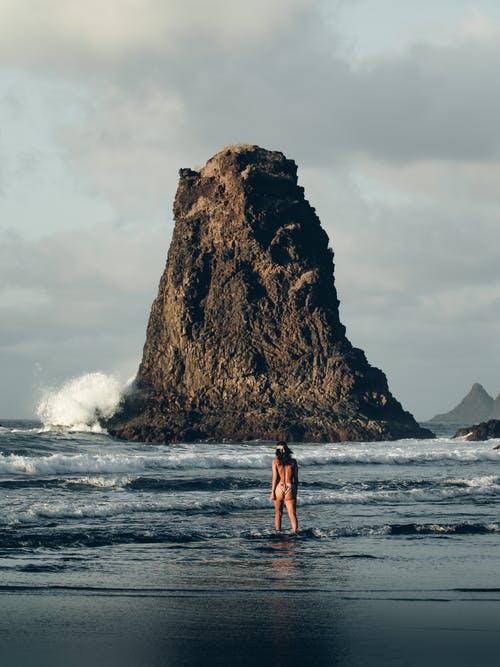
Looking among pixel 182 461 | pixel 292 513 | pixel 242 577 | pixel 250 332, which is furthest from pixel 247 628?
pixel 250 332

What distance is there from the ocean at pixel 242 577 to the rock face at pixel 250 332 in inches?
1752

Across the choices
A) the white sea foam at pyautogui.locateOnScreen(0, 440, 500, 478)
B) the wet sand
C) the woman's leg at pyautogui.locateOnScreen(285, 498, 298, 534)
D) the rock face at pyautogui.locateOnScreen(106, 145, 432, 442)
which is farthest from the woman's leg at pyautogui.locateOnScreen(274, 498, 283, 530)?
the rock face at pyautogui.locateOnScreen(106, 145, 432, 442)

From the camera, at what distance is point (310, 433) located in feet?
216

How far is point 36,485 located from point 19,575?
12996 mm

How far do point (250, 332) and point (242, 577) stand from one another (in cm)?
6253

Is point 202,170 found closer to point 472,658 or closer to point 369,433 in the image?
point 369,433

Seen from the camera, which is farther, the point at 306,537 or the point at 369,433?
the point at 369,433

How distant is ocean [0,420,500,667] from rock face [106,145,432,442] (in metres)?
44.5

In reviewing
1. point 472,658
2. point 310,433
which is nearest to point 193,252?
point 310,433

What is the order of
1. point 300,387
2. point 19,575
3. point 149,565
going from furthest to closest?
1. point 300,387
2. point 149,565
3. point 19,575

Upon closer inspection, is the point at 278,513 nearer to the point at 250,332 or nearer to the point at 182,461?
the point at 182,461

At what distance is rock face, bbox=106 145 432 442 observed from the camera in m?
68.4

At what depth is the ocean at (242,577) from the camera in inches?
299

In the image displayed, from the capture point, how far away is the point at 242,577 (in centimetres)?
1098
